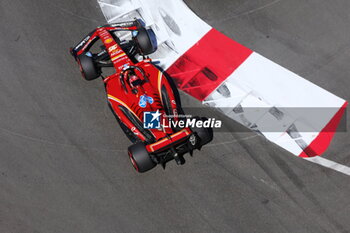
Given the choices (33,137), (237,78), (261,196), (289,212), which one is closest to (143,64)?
(237,78)

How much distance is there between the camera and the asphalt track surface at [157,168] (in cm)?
767

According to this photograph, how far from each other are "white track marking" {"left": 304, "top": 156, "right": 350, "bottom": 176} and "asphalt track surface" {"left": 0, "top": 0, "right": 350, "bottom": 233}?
112 mm

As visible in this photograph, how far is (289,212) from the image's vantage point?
24.9 ft

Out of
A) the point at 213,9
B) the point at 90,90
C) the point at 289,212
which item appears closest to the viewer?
the point at 289,212

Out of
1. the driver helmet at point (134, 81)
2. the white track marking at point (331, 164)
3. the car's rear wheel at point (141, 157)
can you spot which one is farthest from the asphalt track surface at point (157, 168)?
the driver helmet at point (134, 81)

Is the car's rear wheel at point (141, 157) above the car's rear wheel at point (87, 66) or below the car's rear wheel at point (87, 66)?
below

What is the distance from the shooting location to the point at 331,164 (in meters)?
7.82

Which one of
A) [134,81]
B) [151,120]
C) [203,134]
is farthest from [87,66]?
[203,134]

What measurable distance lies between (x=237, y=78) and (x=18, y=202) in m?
5.55

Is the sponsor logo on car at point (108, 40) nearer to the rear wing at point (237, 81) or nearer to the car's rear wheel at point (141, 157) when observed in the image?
the rear wing at point (237, 81)

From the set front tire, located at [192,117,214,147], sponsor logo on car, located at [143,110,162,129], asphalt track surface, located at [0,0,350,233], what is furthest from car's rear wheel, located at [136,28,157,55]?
front tire, located at [192,117,214,147]

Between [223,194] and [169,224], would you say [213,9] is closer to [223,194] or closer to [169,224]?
[223,194]

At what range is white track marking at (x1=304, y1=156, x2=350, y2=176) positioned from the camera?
7766 mm

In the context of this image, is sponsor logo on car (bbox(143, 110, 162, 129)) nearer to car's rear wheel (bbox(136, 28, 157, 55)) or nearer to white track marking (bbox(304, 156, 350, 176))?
car's rear wheel (bbox(136, 28, 157, 55))
